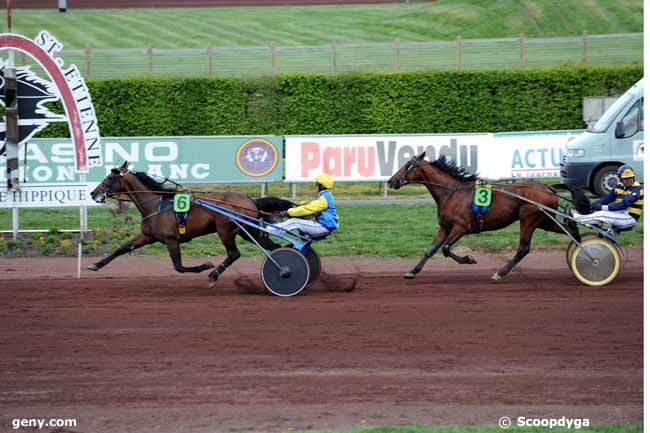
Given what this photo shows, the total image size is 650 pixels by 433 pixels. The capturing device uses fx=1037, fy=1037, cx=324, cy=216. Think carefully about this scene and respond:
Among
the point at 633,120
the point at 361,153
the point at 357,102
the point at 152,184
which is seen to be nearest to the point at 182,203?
the point at 152,184

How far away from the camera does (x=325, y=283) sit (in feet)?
40.7

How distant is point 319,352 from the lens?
9.17 m

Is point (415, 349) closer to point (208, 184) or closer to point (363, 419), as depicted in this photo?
point (363, 419)

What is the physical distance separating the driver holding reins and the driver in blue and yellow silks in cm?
297

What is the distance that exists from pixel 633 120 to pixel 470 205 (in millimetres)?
7911

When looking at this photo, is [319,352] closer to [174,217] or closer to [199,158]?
[174,217]

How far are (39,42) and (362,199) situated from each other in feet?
24.6

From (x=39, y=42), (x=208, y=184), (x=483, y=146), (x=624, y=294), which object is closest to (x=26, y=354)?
(x=624, y=294)

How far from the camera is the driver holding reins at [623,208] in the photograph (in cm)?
1208

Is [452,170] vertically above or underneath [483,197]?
above

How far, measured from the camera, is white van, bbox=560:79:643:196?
19312 millimetres

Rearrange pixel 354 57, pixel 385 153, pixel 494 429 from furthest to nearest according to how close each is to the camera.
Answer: pixel 354 57 → pixel 385 153 → pixel 494 429

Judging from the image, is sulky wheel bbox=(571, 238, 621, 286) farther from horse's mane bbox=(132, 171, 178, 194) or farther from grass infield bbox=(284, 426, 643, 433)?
grass infield bbox=(284, 426, 643, 433)

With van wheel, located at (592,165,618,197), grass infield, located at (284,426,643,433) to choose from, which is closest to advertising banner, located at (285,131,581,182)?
van wheel, located at (592,165,618,197)
